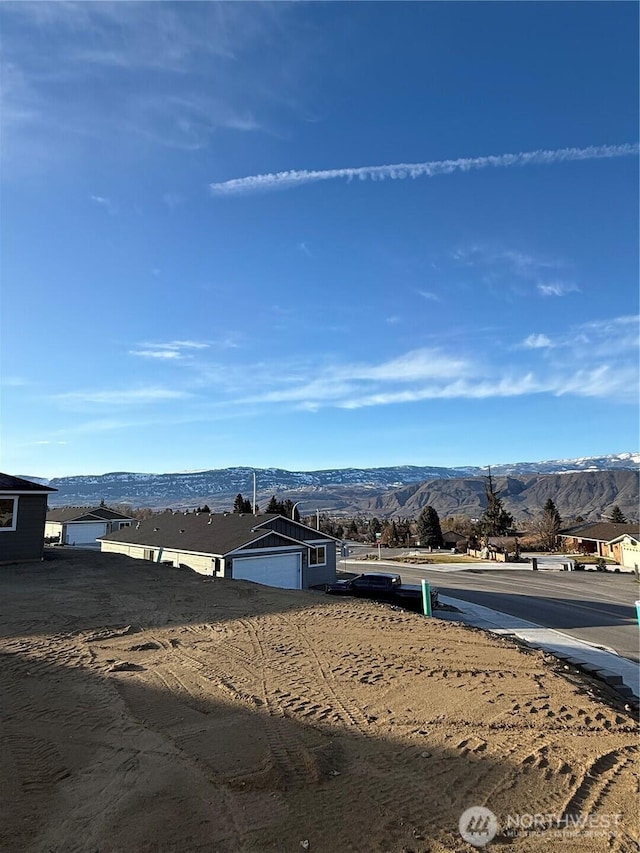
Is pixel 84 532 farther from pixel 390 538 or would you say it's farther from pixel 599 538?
pixel 599 538

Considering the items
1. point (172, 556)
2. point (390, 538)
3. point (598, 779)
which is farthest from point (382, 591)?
point (390, 538)

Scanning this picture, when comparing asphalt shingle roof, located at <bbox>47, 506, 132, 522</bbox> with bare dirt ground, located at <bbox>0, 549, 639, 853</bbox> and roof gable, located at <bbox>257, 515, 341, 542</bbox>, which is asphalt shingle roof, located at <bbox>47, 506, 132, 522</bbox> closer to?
roof gable, located at <bbox>257, 515, 341, 542</bbox>

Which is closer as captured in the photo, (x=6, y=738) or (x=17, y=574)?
(x=6, y=738)

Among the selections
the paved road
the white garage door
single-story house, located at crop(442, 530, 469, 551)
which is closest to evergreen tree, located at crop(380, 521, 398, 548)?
single-story house, located at crop(442, 530, 469, 551)

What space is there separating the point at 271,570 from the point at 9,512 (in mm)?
11760

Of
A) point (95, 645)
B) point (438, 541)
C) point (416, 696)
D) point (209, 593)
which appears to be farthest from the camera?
point (438, 541)

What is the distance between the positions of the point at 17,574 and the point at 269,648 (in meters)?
11.8

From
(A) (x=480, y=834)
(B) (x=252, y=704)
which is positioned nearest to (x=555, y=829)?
(A) (x=480, y=834)

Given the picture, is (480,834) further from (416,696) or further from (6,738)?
(6,738)

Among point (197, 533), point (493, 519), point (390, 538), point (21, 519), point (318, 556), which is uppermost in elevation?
point (21, 519)

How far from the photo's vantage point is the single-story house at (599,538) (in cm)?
5203

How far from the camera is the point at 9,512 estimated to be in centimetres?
1955

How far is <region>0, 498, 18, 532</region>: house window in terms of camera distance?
19469 millimetres

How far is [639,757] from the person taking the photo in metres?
5.67
